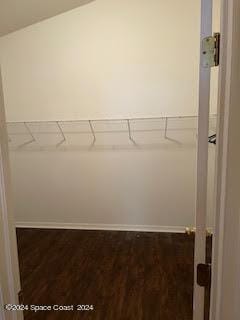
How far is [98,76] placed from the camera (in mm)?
2844

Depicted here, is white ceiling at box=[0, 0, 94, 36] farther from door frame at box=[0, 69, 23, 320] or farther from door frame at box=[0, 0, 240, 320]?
door frame at box=[0, 0, 240, 320]

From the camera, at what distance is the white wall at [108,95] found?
2.72 meters

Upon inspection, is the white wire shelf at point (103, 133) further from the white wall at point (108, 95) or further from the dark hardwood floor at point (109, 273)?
the dark hardwood floor at point (109, 273)

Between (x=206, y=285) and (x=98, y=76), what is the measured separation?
97.5 inches

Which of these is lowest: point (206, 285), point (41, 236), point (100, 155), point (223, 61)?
point (41, 236)

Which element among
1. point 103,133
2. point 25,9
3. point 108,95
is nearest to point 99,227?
point 103,133

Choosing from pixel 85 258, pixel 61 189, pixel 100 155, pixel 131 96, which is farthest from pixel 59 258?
pixel 131 96

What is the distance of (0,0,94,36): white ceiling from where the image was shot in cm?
190

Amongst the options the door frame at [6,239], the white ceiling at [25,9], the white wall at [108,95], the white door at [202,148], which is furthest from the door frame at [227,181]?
the white wall at [108,95]

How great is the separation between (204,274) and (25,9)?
7.64 feet

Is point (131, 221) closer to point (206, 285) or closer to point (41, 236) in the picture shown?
point (41, 236)

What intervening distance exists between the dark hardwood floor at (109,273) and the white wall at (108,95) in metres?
0.32

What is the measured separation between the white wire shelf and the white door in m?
2.03

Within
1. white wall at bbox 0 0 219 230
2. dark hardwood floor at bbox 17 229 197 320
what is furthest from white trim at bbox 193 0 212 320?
white wall at bbox 0 0 219 230
